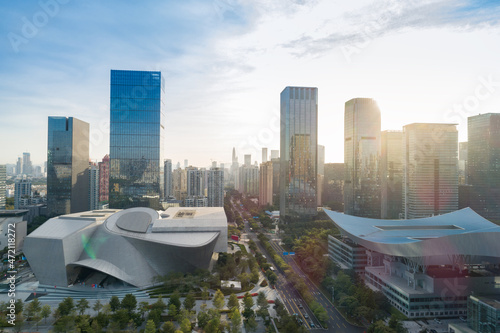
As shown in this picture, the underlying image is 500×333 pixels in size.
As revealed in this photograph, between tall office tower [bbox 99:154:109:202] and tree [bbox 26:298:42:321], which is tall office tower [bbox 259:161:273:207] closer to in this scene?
tall office tower [bbox 99:154:109:202]

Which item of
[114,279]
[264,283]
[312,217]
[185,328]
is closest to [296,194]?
[312,217]

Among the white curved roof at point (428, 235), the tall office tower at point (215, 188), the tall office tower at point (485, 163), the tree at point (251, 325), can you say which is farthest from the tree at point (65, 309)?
the tall office tower at point (485, 163)

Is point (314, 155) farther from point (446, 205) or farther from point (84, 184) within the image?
point (84, 184)

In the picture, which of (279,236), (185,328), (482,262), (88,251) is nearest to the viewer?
(185,328)

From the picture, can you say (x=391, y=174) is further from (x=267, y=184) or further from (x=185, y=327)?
(x=185, y=327)

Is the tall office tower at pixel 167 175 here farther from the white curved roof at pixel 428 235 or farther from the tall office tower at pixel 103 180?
the white curved roof at pixel 428 235

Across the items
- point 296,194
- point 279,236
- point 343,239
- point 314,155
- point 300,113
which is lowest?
point 279,236
